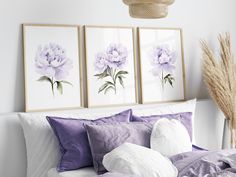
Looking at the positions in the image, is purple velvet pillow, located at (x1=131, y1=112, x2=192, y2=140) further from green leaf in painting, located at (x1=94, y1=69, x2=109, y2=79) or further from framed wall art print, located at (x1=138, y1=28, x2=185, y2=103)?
green leaf in painting, located at (x1=94, y1=69, x2=109, y2=79)

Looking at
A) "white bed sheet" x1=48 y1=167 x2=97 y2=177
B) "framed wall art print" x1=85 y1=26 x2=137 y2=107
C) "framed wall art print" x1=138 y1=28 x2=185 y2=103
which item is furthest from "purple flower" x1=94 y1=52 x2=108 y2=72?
"white bed sheet" x1=48 y1=167 x2=97 y2=177

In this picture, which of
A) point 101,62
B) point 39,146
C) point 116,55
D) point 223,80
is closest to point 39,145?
point 39,146

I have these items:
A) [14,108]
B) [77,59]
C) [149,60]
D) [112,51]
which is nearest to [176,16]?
[149,60]

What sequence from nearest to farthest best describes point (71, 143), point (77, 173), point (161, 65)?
point (77, 173)
point (71, 143)
point (161, 65)

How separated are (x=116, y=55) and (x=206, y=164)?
1379mm

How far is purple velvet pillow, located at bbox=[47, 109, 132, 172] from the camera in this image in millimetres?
2775

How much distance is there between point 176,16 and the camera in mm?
3775

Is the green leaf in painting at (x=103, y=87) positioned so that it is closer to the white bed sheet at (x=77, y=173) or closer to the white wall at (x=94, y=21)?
the white wall at (x=94, y=21)

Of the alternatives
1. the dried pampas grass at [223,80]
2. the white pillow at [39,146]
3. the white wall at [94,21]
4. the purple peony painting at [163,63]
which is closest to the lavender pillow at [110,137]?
the white pillow at [39,146]

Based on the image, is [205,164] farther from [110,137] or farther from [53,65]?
[53,65]

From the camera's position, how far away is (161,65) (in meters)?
3.67

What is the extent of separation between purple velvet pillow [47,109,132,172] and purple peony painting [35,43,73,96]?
42 centimetres

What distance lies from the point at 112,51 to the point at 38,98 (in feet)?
2.51

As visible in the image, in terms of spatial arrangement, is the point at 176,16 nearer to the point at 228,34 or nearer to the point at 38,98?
the point at 228,34
